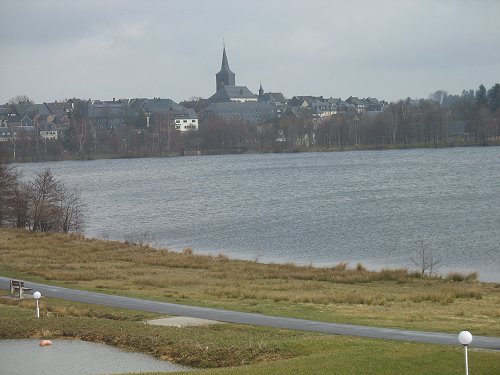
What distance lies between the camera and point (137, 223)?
79.1m

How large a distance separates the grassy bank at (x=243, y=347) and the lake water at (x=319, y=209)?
21766 millimetres

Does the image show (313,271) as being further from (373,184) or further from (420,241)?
(373,184)

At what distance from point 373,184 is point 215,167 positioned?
6019 centimetres

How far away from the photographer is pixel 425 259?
49906 mm

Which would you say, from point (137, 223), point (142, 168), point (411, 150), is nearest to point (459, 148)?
point (411, 150)

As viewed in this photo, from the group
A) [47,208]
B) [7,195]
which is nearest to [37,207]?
[47,208]

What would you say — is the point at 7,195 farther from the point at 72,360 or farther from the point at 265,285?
the point at 72,360

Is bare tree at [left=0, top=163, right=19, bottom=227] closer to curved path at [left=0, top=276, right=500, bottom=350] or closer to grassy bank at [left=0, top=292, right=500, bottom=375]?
curved path at [left=0, top=276, right=500, bottom=350]

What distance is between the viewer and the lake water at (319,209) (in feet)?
186

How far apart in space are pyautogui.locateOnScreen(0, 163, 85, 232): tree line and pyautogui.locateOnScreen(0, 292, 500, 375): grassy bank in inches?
1457

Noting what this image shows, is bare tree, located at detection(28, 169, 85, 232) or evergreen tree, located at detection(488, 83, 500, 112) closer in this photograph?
bare tree, located at detection(28, 169, 85, 232)

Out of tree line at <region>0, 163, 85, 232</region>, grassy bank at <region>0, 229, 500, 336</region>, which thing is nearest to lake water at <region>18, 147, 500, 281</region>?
tree line at <region>0, 163, 85, 232</region>

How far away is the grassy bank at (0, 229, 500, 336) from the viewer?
3072cm

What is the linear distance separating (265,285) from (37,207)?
107 feet
